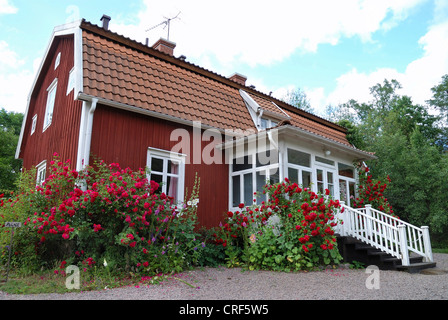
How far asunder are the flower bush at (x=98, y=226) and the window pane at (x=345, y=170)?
546 cm

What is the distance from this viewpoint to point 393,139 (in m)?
17.0

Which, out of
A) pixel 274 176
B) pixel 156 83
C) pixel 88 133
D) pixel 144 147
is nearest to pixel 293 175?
pixel 274 176

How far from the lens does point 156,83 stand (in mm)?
8156

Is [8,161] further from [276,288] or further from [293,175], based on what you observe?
[276,288]

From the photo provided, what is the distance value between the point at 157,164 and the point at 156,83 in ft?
7.40

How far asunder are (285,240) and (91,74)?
5666mm

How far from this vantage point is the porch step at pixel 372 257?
6566mm

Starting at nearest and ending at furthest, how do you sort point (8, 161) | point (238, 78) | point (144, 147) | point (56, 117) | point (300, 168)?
point (144, 147) < point (300, 168) < point (56, 117) < point (238, 78) < point (8, 161)

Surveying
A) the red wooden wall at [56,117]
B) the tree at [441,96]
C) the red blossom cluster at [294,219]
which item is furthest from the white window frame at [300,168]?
the tree at [441,96]

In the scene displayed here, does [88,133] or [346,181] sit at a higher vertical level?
[88,133]

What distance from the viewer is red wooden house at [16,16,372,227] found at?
6.91m

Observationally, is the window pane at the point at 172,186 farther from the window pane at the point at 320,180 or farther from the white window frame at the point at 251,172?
the window pane at the point at 320,180

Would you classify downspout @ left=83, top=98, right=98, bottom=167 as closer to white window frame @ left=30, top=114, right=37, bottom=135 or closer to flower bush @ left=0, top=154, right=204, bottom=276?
flower bush @ left=0, top=154, right=204, bottom=276
